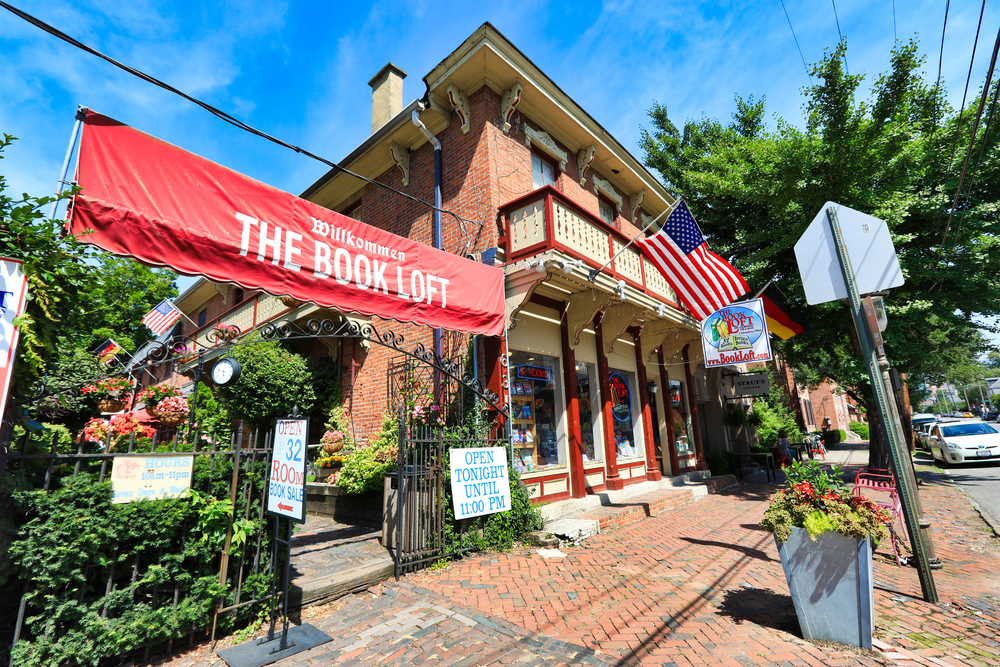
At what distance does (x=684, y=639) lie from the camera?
13.5 feet

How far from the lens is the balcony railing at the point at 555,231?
852 centimetres

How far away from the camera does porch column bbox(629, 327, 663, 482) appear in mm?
12298

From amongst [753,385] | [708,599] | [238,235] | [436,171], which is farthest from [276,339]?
[753,385]

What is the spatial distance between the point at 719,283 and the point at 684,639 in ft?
22.9

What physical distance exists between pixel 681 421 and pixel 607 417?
5.14 meters

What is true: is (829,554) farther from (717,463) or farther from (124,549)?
(717,463)

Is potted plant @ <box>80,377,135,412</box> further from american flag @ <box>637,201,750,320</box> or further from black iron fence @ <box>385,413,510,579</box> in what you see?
american flag @ <box>637,201,750,320</box>

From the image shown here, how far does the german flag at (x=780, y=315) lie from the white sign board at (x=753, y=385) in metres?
5.72

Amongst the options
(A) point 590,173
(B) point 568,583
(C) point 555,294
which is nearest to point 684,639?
(B) point 568,583

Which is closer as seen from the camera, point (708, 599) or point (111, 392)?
point (708, 599)

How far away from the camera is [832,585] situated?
3.94 m

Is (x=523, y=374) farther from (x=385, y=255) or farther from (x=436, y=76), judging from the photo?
(x=436, y=76)

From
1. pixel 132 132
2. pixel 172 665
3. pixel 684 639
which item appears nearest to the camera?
pixel 172 665

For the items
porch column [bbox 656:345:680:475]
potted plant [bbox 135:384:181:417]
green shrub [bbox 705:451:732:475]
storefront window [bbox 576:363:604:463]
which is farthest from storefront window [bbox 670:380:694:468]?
potted plant [bbox 135:384:181:417]
